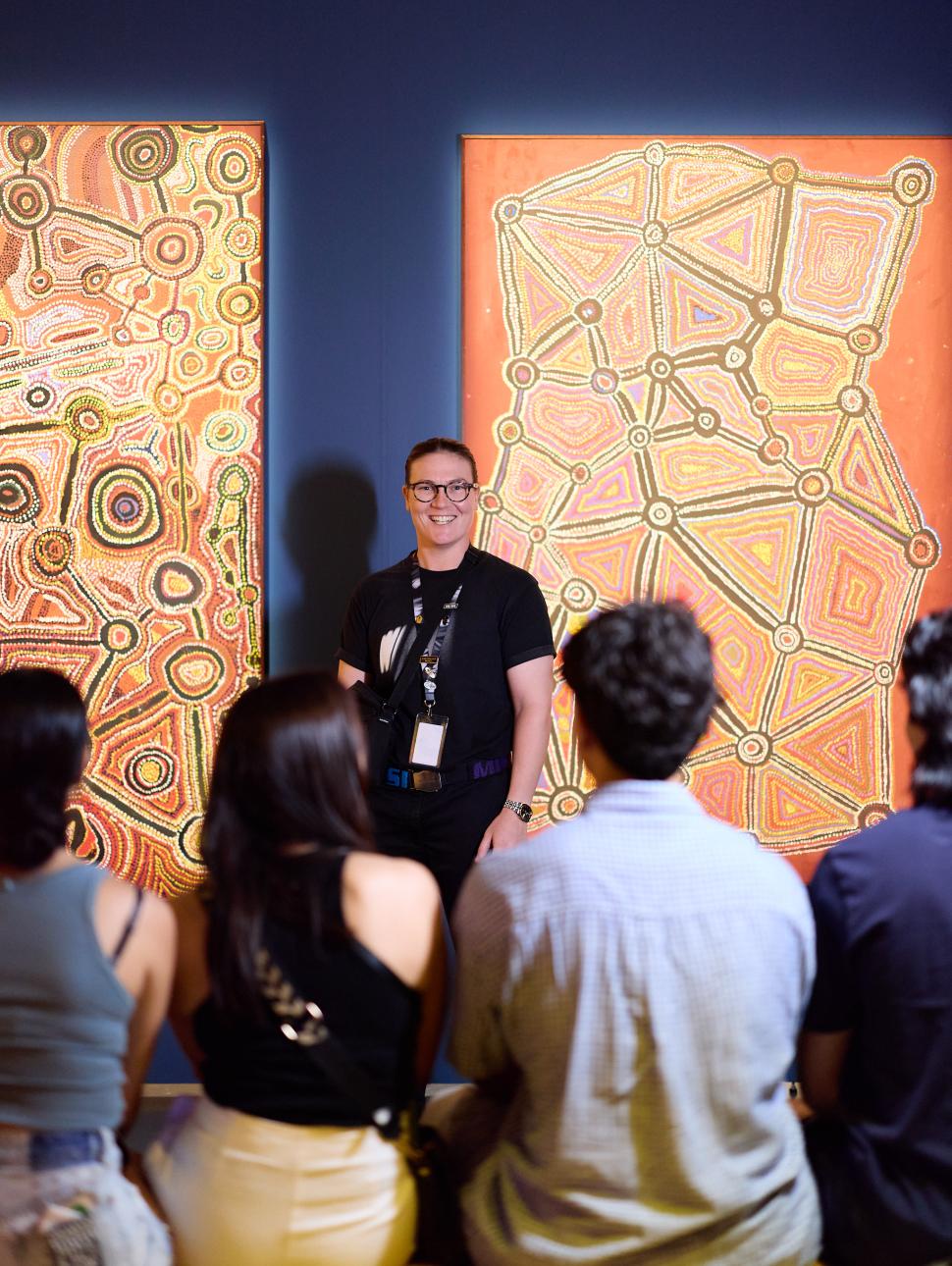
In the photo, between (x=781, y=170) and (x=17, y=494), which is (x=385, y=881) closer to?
(x=17, y=494)

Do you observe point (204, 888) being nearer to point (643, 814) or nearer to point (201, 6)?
point (643, 814)

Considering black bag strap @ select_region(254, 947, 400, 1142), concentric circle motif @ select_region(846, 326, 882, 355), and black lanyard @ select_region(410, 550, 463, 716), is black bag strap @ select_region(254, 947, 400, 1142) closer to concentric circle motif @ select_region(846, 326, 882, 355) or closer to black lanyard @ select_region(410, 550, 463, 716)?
black lanyard @ select_region(410, 550, 463, 716)

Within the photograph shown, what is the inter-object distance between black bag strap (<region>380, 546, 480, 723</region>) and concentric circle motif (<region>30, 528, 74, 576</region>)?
1.08 m

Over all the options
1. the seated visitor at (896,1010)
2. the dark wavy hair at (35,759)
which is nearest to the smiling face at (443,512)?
the dark wavy hair at (35,759)

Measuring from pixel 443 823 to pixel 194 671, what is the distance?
92 centimetres

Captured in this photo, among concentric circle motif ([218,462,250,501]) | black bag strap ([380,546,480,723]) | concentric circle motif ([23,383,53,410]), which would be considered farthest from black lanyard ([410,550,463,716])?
concentric circle motif ([23,383,53,410])

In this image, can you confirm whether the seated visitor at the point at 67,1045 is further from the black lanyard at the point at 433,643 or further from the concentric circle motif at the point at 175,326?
the concentric circle motif at the point at 175,326

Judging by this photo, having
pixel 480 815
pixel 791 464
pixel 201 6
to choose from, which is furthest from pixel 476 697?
pixel 201 6

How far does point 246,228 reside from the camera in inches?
120

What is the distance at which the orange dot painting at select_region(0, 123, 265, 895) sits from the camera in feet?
10.0

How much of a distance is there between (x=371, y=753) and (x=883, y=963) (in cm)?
154

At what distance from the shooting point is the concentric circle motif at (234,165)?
3.05 meters

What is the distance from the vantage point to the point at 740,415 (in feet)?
10.2

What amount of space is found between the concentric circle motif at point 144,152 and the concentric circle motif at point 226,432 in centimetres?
69
